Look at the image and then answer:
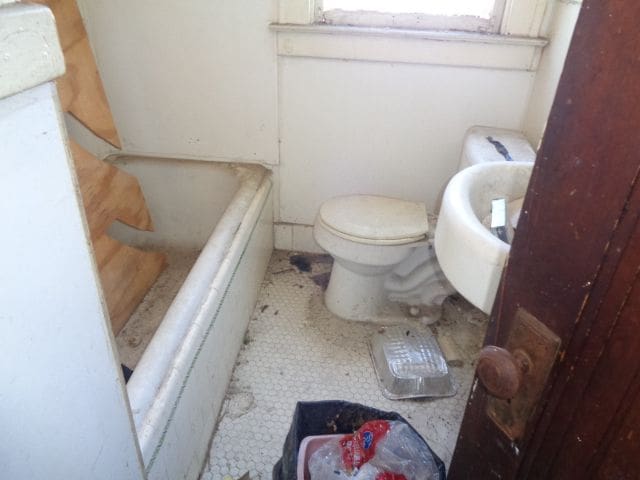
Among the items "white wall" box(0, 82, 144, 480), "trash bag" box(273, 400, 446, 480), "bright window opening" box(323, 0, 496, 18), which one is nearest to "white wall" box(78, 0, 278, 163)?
"bright window opening" box(323, 0, 496, 18)

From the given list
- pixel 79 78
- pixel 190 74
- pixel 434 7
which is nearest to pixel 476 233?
pixel 434 7

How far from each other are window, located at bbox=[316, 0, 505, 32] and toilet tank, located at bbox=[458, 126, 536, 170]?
357 mm

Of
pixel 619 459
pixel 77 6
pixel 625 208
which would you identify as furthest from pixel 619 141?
pixel 77 6

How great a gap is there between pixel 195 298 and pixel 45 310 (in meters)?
0.73

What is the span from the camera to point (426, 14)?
1620 mm

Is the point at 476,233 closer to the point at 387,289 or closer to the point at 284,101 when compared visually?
the point at 387,289

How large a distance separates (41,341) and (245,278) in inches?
44.8

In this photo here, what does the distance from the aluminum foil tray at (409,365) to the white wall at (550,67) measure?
798mm

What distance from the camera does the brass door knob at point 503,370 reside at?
0.41m

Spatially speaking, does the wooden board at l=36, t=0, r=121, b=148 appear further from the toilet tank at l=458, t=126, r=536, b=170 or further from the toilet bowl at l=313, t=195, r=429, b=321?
the toilet tank at l=458, t=126, r=536, b=170

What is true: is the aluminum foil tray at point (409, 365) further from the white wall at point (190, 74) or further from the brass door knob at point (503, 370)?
the brass door knob at point (503, 370)

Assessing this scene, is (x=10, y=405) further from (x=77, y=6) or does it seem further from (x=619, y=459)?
(x=77, y=6)

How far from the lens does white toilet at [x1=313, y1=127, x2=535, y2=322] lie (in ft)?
5.06

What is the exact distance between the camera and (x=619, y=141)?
1.01 feet
